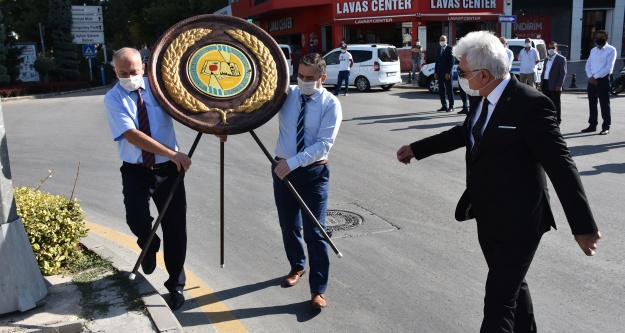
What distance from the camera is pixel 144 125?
13.3 ft

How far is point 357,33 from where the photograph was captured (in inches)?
1282

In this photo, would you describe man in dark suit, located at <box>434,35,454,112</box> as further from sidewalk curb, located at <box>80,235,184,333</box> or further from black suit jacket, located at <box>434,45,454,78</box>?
sidewalk curb, located at <box>80,235,184,333</box>

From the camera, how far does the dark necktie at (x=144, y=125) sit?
404cm

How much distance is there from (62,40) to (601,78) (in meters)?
32.1

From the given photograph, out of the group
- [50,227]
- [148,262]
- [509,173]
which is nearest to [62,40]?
[50,227]

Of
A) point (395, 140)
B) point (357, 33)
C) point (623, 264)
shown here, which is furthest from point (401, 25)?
point (623, 264)

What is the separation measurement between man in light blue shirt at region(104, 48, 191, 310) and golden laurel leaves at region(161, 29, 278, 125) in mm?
312

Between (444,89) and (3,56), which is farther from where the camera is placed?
(3,56)

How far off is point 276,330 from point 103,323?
1.15 meters

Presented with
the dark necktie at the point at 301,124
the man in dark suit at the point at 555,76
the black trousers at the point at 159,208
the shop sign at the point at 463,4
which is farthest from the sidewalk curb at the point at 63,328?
the shop sign at the point at 463,4

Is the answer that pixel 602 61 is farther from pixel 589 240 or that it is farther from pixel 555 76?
pixel 589 240

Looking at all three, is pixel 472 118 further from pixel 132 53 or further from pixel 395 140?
pixel 395 140

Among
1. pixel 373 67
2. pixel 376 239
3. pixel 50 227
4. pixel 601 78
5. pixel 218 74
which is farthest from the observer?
pixel 373 67

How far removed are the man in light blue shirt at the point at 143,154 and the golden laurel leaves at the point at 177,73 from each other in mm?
303
